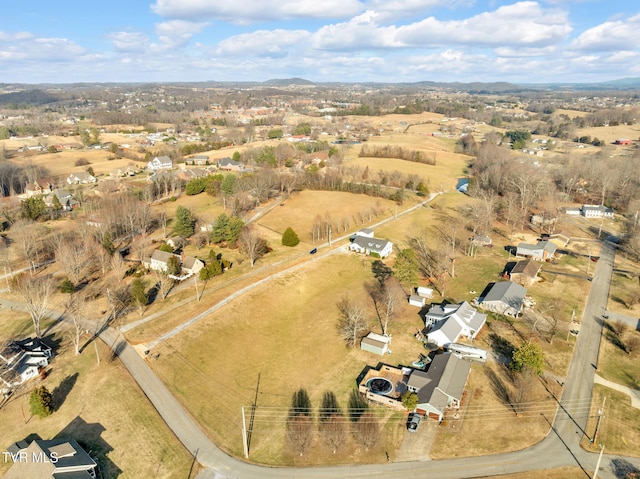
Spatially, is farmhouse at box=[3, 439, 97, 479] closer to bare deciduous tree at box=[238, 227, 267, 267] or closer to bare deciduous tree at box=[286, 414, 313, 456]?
bare deciduous tree at box=[286, 414, 313, 456]

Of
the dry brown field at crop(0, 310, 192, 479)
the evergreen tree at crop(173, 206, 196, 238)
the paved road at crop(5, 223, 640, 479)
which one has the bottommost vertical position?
the paved road at crop(5, 223, 640, 479)

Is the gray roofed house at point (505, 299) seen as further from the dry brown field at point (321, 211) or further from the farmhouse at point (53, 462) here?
the farmhouse at point (53, 462)

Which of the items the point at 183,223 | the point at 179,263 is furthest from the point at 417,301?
the point at 183,223

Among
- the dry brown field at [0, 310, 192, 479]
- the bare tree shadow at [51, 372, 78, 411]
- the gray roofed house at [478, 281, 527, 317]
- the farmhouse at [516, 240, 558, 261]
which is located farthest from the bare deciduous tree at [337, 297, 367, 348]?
the farmhouse at [516, 240, 558, 261]

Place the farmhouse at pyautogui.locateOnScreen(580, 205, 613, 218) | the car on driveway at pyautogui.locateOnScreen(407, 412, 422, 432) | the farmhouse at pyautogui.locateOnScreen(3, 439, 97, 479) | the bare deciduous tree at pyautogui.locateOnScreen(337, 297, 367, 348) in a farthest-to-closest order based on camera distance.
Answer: the farmhouse at pyautogui.locateOnScreen(580, 205, 613, 218) → the bare deciduous tree at pyautogui.locateOnScreen(337, 297, 367, 348) → the car on driveway at pyautogui.locateOnScreen(407, 412, 422, 432) → the farmhouse at pyautogui.locateOnScreen(3, 439, 97, 479)

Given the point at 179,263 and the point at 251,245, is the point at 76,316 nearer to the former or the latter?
the point at 179,263

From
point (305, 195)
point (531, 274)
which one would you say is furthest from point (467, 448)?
point (305, 195)

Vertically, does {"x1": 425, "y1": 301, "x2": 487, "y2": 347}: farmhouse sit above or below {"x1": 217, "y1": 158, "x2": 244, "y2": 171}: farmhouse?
below
